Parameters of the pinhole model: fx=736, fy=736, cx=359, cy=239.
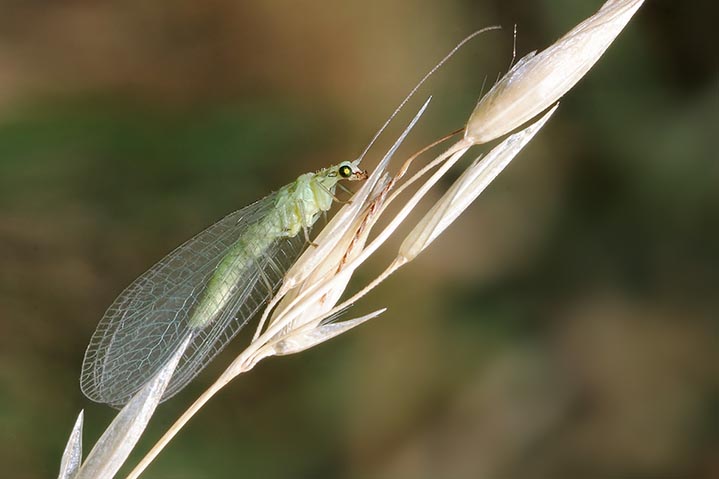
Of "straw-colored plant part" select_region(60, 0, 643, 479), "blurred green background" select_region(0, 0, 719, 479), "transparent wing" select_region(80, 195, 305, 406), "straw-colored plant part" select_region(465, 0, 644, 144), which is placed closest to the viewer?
"straw-colored plant part" select_region(60, 0, 643, 479)

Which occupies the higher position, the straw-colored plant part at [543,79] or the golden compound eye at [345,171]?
the golden compound eye at [345,171]

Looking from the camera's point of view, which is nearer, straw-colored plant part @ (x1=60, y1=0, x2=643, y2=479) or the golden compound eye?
straw-colored plant part @ (x1=60, y1=0, x2=643, y2=479)

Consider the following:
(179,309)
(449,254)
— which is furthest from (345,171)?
(449,254)

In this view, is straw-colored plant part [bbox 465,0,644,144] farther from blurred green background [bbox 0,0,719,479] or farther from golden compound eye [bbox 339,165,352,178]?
blurred green background [bbox 0,0,719,479]

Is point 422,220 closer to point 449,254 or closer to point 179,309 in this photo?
point 179,309

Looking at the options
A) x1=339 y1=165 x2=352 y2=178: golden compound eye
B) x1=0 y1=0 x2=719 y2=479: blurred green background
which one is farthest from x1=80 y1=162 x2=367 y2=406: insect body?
x1=0 y1=0 x2=719 y2=479: blurred green background

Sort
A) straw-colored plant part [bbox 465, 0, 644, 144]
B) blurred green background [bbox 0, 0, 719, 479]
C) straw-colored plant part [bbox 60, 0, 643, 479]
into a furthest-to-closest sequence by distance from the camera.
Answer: blurred green background [bbox 0, 0, 719, 479] → straw-colored plant part [bbox 465, 0, 644, 144] → straw-colored plant part [bbox 60, 0, 643, 479]

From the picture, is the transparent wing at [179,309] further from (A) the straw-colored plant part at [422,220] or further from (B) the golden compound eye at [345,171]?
(A) the straw-colored plant part at [422,220]

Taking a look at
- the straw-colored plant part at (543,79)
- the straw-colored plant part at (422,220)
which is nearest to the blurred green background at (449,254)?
the straw-colored plant part at (422,220)
